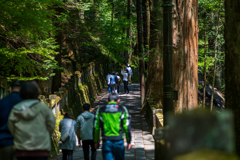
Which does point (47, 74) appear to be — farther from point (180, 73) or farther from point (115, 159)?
point (115, 159)

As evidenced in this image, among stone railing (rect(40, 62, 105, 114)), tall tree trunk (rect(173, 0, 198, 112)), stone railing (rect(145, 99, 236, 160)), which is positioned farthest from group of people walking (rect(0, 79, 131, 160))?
stone railing (rect(40, 62, 105, 114))

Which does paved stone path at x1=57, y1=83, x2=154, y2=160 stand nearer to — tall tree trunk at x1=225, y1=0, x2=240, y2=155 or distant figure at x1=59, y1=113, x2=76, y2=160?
distant figure at x1=59, y1=113, x2=76, y2=160

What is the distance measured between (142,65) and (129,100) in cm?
394

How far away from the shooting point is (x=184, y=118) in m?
2.45

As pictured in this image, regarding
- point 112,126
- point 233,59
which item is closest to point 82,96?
point 233,59

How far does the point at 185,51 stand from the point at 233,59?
12.8 ft

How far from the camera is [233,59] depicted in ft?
21.2

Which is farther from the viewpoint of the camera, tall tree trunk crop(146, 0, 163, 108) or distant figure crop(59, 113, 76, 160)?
tall tree trunk crop(146, 0, 163, 108)

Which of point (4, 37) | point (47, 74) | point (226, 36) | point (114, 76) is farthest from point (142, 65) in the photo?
point (226, 36)

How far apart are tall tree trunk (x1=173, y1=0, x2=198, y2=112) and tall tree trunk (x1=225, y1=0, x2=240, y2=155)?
3635mm

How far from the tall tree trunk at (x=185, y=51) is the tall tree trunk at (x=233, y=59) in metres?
3.63

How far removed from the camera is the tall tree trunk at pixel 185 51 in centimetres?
1023

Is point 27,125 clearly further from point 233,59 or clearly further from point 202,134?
point 233,59

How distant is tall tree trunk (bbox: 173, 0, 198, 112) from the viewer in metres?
10.2
